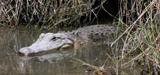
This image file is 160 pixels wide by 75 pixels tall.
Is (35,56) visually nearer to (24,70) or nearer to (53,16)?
(24,70)

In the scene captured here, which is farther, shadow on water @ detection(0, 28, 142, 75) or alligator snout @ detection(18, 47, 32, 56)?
alligator snout @ detection(18, 47, 32, 56)

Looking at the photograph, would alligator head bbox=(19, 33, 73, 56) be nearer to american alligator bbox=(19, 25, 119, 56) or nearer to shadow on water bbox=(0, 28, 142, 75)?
american alligator bbox=(19, 25, 119, 56)

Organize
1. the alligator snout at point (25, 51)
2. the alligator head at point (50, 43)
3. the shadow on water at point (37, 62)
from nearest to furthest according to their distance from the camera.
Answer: the shadow on water at point (37, 62), the alligator snout at point (25, 51), the alligator head at point (50, 43)

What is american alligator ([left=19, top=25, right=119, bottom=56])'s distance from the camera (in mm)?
4047

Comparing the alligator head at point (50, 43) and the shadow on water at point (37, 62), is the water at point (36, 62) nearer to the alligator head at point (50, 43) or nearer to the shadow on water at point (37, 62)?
the shadow on water at point (37, 62)

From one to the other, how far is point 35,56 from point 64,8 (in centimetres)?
217

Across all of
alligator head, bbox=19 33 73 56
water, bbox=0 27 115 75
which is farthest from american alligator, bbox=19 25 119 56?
water, bbox=0 27 115 75

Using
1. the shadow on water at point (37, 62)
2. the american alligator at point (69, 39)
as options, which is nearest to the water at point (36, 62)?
the shadow on water at point (37, 62)

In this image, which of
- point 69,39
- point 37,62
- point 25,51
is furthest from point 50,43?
point 37,62

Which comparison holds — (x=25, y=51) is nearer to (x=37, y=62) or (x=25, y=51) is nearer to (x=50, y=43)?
(x=37, y=62)

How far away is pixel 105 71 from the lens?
254 centimetres

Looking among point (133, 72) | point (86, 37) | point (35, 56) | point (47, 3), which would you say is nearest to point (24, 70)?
point (35, 56)

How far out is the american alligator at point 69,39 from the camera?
4047mm

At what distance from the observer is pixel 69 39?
15.6 feet
